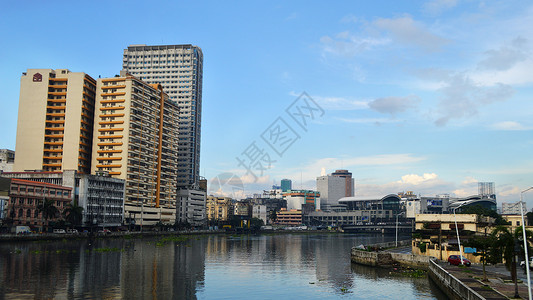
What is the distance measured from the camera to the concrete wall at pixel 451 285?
1658 inches

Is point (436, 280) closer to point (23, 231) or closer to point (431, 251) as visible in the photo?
point (431, 251)

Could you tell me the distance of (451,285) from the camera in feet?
168

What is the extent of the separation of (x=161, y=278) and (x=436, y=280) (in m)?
37.1

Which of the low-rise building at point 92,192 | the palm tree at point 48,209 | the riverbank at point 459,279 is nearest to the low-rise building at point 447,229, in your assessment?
the riverbank at point 459,279

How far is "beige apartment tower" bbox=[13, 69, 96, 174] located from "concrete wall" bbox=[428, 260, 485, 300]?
154319 millimetres

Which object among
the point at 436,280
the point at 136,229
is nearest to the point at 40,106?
the point at 136,229

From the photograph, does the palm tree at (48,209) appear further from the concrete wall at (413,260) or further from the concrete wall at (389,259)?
the concrete wall at (413,260)

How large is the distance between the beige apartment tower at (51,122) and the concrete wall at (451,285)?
15432cm

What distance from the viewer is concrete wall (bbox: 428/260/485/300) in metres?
42.1

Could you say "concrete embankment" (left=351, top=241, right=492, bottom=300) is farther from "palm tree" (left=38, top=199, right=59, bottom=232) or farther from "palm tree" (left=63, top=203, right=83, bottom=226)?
"palm tree" (left=63, top=203, right=83, bottom=226)

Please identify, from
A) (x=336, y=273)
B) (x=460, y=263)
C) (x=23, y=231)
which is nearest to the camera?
(x=460, y=263)

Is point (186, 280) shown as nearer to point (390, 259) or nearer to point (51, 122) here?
point (390, 259)

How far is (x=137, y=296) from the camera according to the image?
163 ft

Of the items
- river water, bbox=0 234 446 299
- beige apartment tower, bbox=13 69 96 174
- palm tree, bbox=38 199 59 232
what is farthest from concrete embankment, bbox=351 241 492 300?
beige apartment tower, bbox=13 69 96 174
